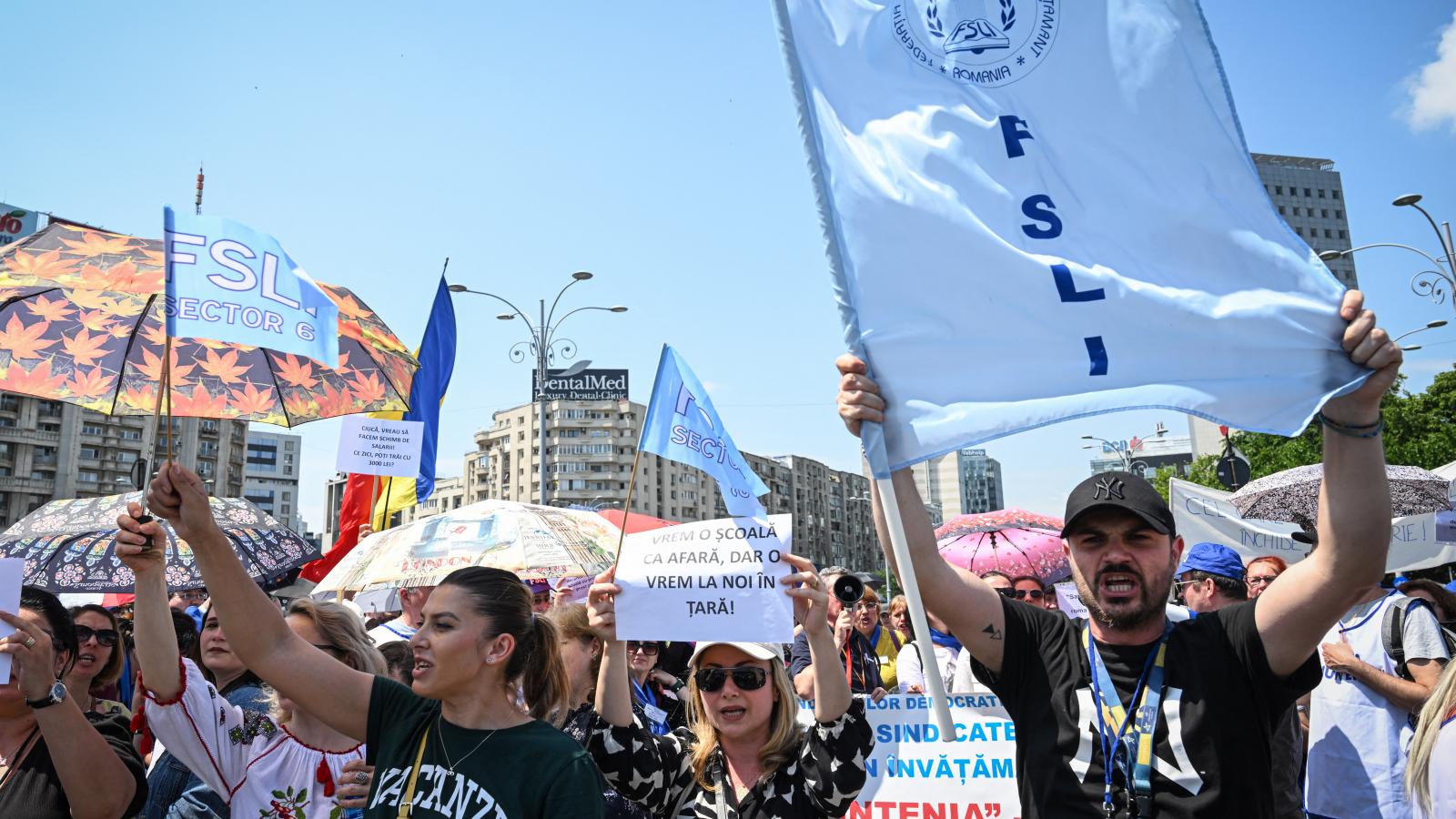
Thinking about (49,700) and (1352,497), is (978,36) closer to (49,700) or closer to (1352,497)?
(1352,497)

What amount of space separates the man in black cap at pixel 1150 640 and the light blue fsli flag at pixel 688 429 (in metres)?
1.72

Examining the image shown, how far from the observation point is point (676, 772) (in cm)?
370

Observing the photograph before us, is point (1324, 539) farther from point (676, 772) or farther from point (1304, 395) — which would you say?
point (676, 772)

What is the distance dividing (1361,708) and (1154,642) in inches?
128

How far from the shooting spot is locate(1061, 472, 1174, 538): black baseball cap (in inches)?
114

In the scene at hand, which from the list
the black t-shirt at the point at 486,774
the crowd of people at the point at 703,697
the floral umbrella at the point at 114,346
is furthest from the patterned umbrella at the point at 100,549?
the black t-shirt at the point at 486,774

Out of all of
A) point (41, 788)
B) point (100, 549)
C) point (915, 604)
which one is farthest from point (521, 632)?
point (100, 549)

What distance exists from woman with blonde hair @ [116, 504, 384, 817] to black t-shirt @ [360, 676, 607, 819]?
641 millimetres

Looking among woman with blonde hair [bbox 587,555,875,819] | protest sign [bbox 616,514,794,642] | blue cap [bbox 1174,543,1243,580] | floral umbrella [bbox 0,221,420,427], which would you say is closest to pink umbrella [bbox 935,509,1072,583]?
blue cap [bbox 1174,543,1243,580]

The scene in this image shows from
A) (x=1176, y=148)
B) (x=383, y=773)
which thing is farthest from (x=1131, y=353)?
(x=383, y=773)

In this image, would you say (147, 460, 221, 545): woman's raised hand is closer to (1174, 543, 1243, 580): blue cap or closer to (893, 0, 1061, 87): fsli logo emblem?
(893, 0, 1061, 87): fsli logo emblem

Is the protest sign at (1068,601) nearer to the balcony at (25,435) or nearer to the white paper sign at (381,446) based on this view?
the white paper sign at (381,446)

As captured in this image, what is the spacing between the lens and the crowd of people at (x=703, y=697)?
2.62 m

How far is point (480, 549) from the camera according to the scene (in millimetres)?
7191
